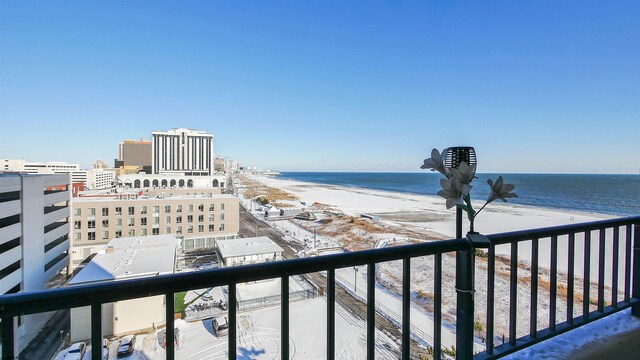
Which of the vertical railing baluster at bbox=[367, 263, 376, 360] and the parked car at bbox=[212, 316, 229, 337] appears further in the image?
the parked car at bbox=[212, 316, 229, 337]

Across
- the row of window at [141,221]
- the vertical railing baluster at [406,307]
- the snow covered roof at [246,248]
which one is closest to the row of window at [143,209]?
the row of window at [141,221]

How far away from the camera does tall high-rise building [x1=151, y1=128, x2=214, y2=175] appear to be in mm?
48625

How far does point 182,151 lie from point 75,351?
164ft

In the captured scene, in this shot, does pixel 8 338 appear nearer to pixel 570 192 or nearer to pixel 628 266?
pixel 628 266

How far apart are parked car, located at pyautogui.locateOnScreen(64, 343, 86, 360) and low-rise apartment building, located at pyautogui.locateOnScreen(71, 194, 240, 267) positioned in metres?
8.55

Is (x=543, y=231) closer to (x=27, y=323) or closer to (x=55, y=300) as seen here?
(x=55, y=300)

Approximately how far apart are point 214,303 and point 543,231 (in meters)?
6.42

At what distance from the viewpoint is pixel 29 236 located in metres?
8.10

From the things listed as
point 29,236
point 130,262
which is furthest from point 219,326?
point 29,236

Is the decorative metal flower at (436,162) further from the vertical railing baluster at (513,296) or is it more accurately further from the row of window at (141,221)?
the row of window at (141,221)

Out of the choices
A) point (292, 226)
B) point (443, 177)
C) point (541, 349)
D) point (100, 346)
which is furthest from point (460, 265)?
point (292, 226)

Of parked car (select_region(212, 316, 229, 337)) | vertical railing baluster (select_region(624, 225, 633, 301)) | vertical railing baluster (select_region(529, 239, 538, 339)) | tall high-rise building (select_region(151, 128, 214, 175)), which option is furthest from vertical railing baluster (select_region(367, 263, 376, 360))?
tall high-rise building (select_region(151, 128, 214, 175))

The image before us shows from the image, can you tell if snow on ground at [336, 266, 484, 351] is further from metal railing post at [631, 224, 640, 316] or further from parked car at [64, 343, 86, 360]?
parked car at [64, 343, 86, 360]

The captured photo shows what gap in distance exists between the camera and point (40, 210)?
875cm
